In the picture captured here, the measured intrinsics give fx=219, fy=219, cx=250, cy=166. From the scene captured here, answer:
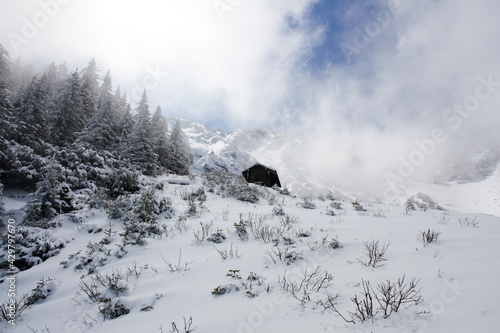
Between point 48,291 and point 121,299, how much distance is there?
68.0 inches

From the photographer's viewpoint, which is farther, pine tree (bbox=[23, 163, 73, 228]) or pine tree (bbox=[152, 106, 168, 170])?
pine tree (bbox=[152, 106, 168, 170])

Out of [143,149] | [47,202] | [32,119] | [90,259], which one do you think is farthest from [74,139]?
[90,259]

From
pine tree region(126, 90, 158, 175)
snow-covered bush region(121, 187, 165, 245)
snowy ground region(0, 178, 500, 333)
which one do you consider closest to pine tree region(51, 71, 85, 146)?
pine tree region(126, 90, 158, 175)

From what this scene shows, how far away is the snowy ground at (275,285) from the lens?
206 centimetres

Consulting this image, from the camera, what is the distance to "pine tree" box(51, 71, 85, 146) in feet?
78.6

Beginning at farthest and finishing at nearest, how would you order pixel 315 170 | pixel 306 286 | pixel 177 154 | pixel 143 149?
pixel 315 170 → pixel 177 154 → pixel 143 149 → pixel 306 286

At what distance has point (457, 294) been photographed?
225cm

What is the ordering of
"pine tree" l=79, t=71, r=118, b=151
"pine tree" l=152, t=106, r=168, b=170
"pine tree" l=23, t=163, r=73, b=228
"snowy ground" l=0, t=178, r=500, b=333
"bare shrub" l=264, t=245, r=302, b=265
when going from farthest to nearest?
"pine tree" l=152, t=106, r=168, b=170
"pine tree" l=79, t=71, r=118, b=151
"pine tree" l=23, t=163, r=73, b=228
"bare shrub" l=264, t=245, r=302, b=265
"snowy ground" l=0, t=178, r=500, b=333

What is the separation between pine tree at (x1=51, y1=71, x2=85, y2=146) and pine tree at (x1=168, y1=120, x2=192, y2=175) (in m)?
10.5

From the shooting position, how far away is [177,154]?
1223 inches

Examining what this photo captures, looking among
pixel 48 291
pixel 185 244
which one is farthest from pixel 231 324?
pixel 48 291

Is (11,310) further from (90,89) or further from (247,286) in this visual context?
(90,89)

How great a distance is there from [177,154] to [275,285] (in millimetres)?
30292

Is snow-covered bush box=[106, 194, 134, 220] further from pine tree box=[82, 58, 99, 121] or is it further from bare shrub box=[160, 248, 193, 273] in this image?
pine tree box=[82, 58, 99, 121]
